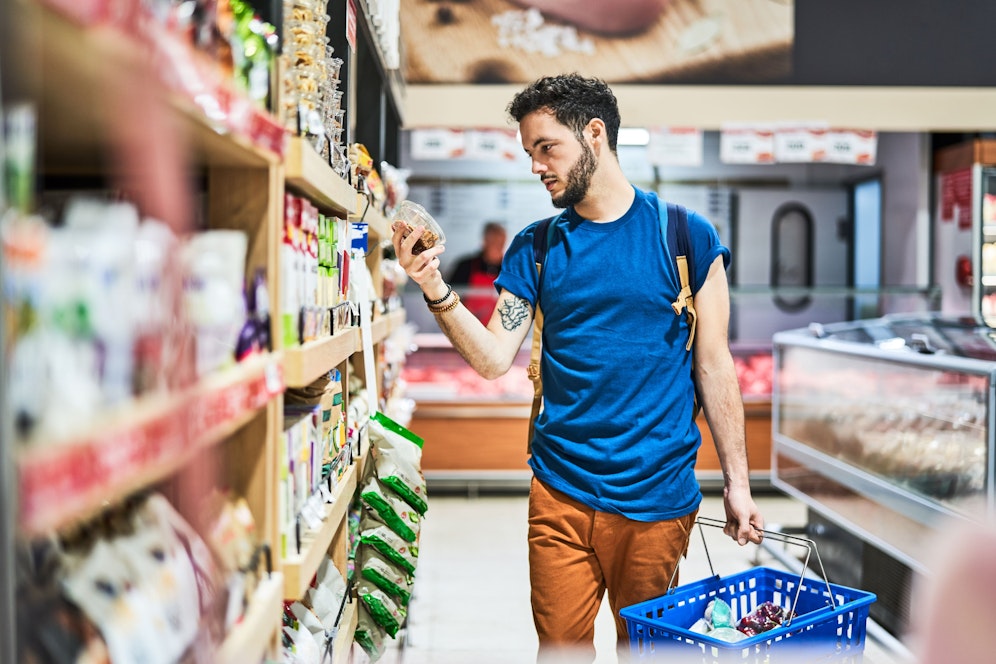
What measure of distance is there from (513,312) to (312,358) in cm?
101

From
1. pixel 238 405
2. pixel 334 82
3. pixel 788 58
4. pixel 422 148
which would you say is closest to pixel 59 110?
pixel 238 405

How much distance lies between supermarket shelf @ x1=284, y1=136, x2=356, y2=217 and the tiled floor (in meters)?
1.96

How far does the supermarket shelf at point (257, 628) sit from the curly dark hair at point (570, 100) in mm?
Result: 1415

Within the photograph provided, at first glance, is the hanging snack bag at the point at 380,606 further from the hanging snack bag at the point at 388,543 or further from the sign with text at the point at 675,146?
the sign with text at the point at 675,146

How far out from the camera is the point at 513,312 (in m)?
2.49

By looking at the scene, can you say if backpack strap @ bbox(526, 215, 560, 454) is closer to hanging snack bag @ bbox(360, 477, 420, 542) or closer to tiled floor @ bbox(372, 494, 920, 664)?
hanging snack bag @ bbox(360, 477, 420, 542)

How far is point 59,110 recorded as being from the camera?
930 millimetres

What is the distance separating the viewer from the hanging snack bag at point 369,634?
8.45ft

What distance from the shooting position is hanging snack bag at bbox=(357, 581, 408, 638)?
8.44 ft

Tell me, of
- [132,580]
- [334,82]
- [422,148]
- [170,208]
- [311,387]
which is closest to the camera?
[170,208]

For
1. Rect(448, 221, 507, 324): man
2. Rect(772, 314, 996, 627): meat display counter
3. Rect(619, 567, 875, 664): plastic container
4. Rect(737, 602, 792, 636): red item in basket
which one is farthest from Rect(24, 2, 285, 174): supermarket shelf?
Rect(448, 221, 507, 324): man

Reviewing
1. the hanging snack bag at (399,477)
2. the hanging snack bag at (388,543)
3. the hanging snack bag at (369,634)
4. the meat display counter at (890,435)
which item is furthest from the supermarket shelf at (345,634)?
the meat display counter at (890,435)

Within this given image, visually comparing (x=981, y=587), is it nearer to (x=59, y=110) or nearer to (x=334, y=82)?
(x=59, y=110)

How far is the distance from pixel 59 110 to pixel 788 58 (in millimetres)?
6339
